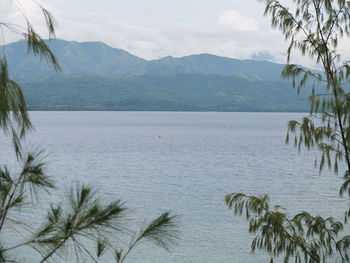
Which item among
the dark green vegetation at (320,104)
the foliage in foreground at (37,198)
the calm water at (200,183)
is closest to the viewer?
the foliage in foreground at (37,198)

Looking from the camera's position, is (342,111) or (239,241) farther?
(239,241)

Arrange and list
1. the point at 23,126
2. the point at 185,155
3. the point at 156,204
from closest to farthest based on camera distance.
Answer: the point at 23,126, the point at 156,204, the point at 185,155

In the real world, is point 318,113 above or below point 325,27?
below

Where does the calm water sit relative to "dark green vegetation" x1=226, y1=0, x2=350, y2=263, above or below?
below

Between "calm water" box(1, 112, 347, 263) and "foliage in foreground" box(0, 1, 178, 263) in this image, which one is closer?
"foliage in foreground" box(0, 1, 178, 263)

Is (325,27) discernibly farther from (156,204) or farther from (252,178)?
(252,178)

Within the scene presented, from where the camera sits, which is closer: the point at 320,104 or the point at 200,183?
the point at 320,104

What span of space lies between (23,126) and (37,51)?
1.94ft

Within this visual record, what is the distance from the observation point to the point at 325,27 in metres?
8.52

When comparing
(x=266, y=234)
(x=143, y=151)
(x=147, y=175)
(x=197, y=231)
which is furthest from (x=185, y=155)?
(x=266, y=234)

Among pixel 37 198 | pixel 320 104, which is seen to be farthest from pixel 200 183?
pixel 37 198

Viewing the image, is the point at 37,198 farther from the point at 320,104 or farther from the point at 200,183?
the point at 200,183

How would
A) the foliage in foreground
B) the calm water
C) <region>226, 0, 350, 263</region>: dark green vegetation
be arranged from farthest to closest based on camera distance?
the calm water < <region>226, 0, 350, 263</region>: dark green vegetation < the foliage in foreground

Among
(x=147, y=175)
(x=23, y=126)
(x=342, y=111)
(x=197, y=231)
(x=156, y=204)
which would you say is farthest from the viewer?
(x=147, y=175)
